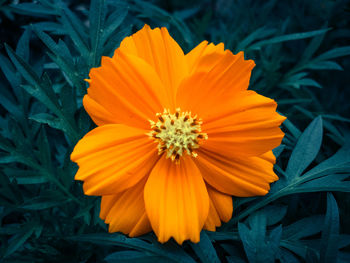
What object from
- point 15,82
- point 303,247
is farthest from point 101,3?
point 303,247

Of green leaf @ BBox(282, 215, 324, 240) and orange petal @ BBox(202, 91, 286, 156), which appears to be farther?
green leaf @ BBox(282, 215, 324, 240)

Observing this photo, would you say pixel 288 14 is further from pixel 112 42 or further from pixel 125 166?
pixel 125 166

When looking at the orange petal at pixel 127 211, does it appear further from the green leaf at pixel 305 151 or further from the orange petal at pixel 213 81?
the green leaf at pixel 305 151

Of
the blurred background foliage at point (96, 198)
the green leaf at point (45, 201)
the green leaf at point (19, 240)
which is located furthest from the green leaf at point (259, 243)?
the green leaf at point (19, 240)

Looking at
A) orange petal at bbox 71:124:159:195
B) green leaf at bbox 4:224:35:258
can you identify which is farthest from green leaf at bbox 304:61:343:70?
green leaf at bbox 4:224:35:258

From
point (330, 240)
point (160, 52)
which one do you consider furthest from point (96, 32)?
point (330, 240)

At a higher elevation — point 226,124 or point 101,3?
point 101,3

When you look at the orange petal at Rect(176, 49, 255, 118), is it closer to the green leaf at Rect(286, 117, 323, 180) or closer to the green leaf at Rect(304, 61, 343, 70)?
the green leaf at Rect(286, 117, 323, 180)
